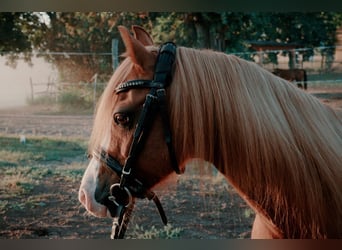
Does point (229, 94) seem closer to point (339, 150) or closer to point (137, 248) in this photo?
point (339, 150)

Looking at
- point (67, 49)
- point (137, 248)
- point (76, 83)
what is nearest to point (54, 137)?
point (76, 83)

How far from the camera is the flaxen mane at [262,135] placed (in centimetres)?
100

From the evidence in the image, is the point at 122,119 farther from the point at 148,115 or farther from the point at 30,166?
the point at 30,166

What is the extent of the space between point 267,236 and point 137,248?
0.89m

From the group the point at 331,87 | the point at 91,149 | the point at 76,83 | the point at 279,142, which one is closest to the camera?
the point at 279,142

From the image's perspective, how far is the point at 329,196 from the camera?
3.34 ft

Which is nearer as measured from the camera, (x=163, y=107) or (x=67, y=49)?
(x=163, y=107)

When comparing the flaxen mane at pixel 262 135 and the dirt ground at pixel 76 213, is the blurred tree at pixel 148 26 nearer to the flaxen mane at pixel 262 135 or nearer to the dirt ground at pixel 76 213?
the dirt ground at pixel 76 213

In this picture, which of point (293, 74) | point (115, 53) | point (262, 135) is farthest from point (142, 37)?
point (293, 74)

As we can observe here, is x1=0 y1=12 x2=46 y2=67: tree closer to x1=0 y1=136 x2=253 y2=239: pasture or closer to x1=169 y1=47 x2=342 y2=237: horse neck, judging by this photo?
x1=0 y1=136 x2=253 y2=239: pasture

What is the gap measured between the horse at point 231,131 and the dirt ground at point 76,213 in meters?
0.81

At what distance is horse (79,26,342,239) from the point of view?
39.6 inches

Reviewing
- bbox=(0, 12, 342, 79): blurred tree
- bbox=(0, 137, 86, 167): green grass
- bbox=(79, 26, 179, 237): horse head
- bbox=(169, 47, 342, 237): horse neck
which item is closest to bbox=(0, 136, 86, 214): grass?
bbox=(0, 137, 86, 167): green grass

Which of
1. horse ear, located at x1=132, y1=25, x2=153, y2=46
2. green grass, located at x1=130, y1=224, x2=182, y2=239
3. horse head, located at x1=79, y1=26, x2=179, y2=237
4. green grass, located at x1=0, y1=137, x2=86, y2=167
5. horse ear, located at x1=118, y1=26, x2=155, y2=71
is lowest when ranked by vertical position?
green grass, located at x1=130, y1=224, x2=182, y2=239
